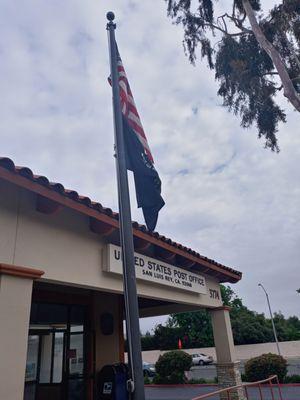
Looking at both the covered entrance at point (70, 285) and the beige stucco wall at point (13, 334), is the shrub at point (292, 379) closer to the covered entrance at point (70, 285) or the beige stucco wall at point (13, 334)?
the covered entrance at point (70, 285)

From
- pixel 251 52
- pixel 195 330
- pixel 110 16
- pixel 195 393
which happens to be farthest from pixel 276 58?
pixel 195 330

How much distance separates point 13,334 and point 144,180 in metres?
2.25

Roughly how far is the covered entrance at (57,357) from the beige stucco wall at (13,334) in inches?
144

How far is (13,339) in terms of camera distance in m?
4.01

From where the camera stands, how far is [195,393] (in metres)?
17.5

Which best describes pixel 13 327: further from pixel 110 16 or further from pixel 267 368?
pixel 267 368

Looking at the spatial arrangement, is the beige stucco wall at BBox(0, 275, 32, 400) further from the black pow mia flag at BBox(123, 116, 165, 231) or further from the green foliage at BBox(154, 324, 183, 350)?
the green foliage at BBox(154, 324, 183, 350)

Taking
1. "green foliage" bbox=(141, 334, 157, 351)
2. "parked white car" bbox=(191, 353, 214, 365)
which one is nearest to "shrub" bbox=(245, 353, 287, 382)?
"parked white car" bbox=(191, 353, 214, 365)

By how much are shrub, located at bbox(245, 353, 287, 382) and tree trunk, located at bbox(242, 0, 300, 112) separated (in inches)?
493

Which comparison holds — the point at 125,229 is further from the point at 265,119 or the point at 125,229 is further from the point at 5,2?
the point at 265,119

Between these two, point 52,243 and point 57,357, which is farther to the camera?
point 57,357

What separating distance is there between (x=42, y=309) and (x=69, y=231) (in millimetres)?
3136

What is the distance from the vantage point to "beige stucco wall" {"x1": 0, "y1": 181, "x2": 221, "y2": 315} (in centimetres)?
453

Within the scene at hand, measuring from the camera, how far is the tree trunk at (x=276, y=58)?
11648mm
